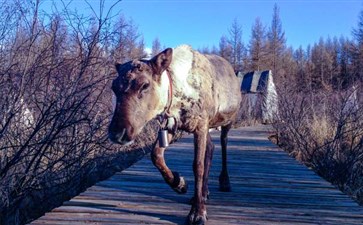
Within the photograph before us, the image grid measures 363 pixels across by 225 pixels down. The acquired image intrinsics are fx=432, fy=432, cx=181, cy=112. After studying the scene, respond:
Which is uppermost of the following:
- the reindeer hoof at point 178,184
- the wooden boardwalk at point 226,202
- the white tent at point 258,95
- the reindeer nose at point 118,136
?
the white tent at point 258,95

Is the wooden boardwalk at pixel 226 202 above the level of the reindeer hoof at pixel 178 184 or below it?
below

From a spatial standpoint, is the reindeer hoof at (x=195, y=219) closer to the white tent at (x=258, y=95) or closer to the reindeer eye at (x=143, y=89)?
the reindeer eye at (x=143, y=89)

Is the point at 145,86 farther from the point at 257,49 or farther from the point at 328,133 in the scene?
the point at 257,49

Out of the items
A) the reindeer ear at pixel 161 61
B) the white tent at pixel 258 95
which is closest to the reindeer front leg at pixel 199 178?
the reindeer ear at pixel 161 61

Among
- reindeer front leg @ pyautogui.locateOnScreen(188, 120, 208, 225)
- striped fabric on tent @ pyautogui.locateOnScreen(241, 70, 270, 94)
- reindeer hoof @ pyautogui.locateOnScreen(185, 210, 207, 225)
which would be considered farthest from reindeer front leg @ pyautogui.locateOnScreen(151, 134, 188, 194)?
striped fabric on tent @ pyautogui.locateOnScreen(241, 70, 270, 94)

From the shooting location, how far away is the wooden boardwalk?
12.8 ft

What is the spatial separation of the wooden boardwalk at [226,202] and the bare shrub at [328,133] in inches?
60.4

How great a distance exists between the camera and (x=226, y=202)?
4566 millimetres

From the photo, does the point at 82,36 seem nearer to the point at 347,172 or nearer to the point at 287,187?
the point at 287,187

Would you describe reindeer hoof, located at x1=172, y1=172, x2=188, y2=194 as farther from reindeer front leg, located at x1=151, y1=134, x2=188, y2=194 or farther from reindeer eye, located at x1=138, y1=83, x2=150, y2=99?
reindeer eye, located at x1=138, y1=83, x2=150, y2=99

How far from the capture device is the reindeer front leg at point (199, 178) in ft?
12.2

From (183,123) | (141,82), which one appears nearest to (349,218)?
(183,123)

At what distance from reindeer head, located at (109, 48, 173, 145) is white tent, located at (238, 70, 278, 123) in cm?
1159

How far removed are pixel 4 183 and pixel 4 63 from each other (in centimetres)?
157
